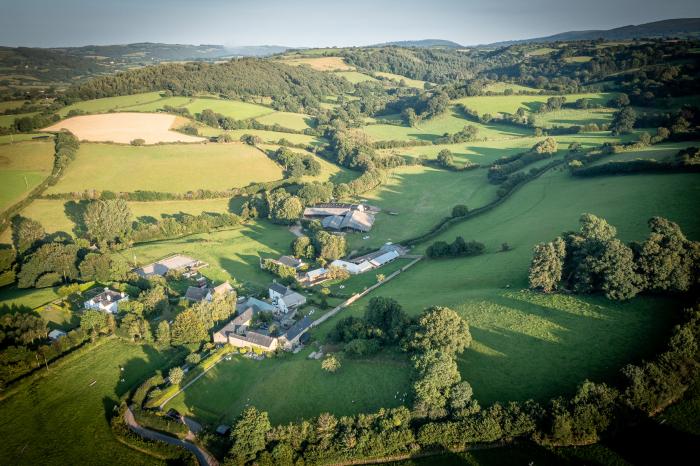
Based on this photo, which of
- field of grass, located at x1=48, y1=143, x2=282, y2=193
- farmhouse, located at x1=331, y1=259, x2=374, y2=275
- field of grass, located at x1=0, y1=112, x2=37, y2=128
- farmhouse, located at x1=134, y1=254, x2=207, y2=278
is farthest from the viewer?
field of grass, located at x1=0, y1=112, x2=37, y2=128

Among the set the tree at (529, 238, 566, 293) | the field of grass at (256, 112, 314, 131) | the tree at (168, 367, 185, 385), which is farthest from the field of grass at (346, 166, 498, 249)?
the field of grass at (256, 112, 314, 131)

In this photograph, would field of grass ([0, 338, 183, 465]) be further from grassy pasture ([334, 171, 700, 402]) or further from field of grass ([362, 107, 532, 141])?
field of grass ([362, 107, 532, 141])

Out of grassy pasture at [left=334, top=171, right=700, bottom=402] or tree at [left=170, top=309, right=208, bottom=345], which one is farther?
tree at [left=170, top=309, right=208, bottom=345]

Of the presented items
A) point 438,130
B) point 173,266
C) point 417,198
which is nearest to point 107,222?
point 173,266

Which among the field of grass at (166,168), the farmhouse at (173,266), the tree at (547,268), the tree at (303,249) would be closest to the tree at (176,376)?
the farmhouse at (173,266)

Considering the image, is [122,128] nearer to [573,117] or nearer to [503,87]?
[573,117]

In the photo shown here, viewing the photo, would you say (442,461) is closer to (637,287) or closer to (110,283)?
(637,287)
